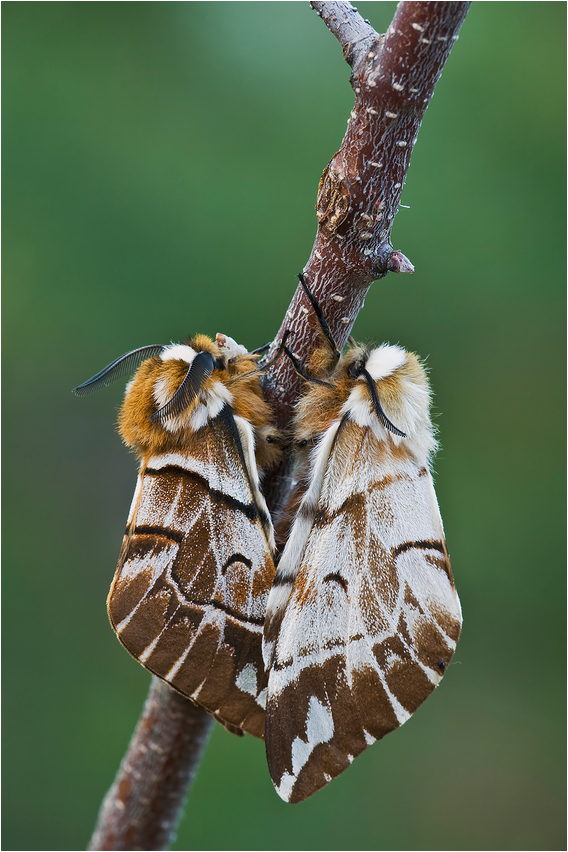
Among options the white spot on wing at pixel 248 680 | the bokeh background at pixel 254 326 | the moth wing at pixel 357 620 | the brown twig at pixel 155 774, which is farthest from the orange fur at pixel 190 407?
the bokeh background at pixel 254 326

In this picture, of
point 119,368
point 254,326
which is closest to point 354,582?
point 119,368

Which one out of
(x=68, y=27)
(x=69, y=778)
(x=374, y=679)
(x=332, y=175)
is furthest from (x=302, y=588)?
(x=68, y=27)

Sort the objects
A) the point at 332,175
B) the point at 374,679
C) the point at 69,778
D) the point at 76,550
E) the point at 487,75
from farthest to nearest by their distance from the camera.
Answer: the point at 76,550 → the point at 69,778 → the point at 487,75 → the point at 374,679 → the point at 332,175

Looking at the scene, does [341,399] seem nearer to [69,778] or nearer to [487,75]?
[487,75]

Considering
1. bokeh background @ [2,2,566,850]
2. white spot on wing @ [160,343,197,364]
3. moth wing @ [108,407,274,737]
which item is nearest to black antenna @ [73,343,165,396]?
white spot on wing @ [160,343,197,364]

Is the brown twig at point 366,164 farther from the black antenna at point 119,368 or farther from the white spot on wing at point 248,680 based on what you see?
the white spot on wing at point 248,680

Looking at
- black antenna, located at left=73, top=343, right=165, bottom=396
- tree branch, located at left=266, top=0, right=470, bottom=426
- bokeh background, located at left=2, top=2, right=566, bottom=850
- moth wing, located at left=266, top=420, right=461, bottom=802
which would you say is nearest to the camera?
tree branch, located at left=266, top=0, right=470, bottom=426

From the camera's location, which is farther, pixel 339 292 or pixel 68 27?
pixel 68 27

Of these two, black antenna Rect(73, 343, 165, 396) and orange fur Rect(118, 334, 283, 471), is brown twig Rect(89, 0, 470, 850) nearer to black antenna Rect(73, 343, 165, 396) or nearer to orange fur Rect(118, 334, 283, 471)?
orange fur Rect(118, 334, 283, 471)
